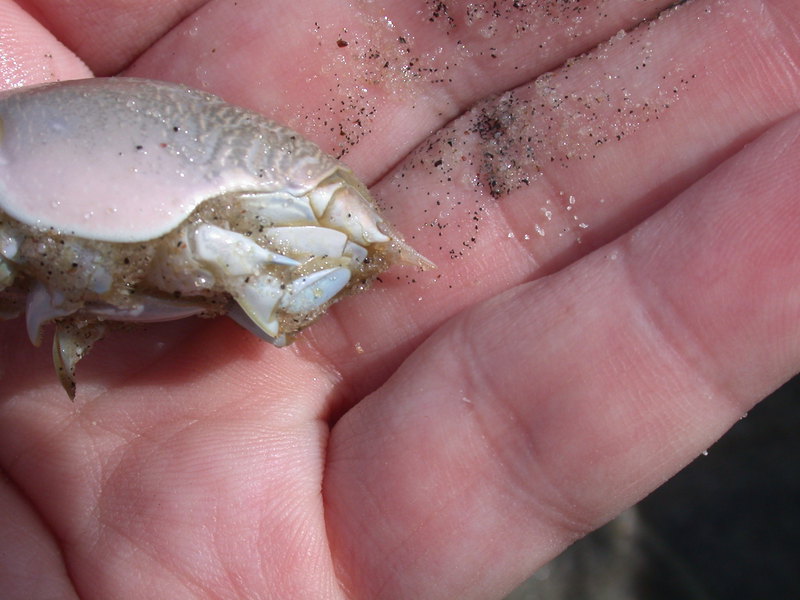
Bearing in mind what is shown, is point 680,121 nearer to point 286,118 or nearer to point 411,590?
point 286,118

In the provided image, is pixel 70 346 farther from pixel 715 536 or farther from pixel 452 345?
pixel 715 536

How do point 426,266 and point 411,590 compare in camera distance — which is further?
point 426,266

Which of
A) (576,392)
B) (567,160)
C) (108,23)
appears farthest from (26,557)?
(567,160)

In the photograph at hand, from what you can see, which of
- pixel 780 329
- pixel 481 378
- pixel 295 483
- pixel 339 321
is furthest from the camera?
pixel 339 321

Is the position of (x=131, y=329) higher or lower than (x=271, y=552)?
higher

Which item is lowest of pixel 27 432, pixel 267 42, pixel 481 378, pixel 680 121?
pixel 481 378

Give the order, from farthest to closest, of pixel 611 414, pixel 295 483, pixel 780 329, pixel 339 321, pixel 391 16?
pixel 391 16
pixel 339 321
pixel 295 483
pixel 611 414
pixel 780 329

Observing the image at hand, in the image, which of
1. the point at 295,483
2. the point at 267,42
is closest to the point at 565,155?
the point at 267,42

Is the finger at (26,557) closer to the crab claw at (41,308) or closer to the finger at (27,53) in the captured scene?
the crab claw at (41,308)
